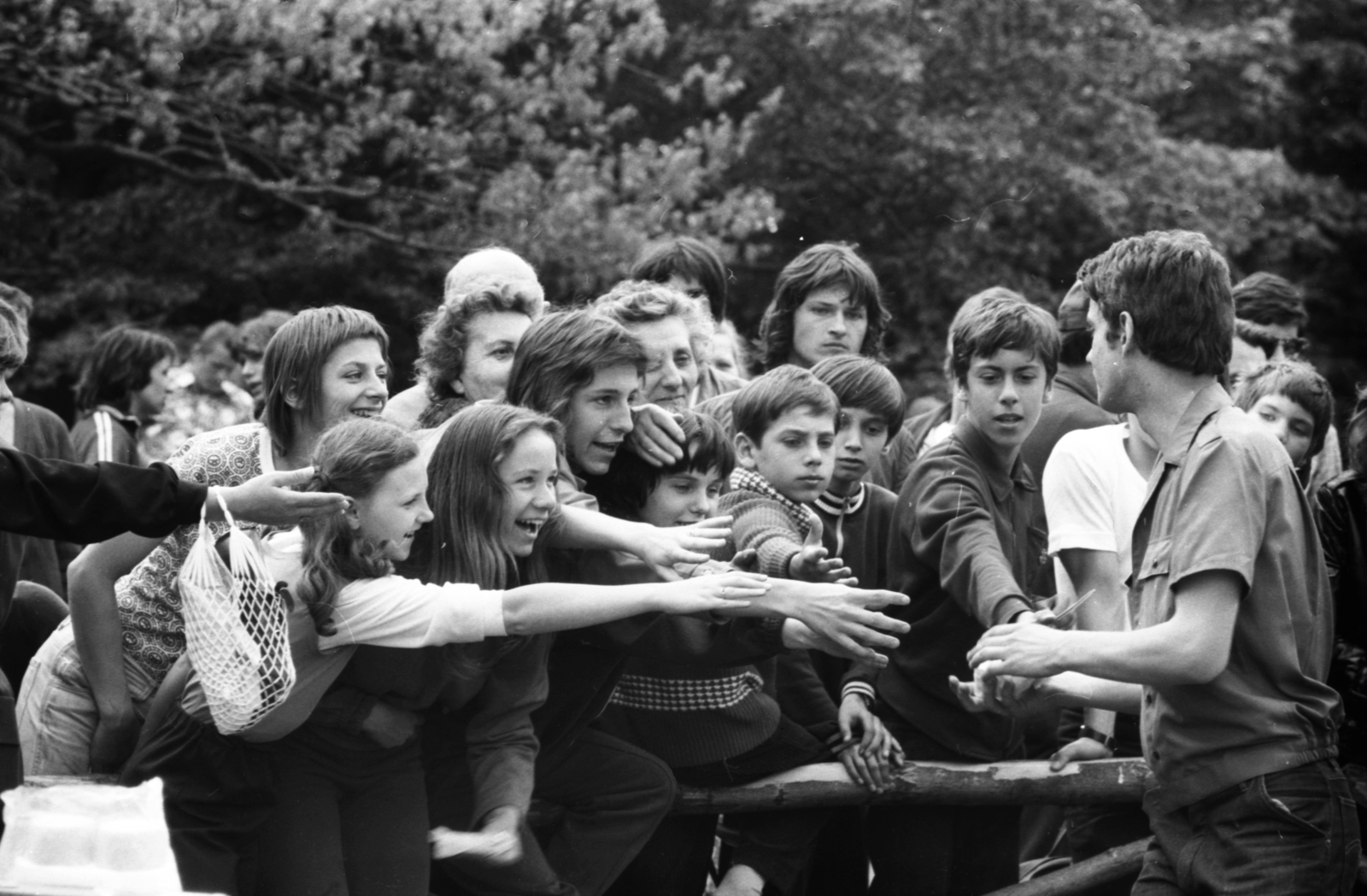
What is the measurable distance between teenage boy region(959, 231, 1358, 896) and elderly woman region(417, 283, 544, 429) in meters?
1.78

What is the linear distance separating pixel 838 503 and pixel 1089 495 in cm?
82

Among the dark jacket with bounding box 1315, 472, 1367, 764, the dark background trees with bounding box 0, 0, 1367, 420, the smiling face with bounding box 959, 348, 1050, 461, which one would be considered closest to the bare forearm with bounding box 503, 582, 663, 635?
the smiling face with bounding box 959, 348, 1050, 461

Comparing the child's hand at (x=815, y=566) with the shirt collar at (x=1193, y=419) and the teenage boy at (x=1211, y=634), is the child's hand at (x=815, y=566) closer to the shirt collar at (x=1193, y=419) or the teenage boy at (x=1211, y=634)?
the teenage boy at (x=1211, y=634)

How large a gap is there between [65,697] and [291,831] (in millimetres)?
761

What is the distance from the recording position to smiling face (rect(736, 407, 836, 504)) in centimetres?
506

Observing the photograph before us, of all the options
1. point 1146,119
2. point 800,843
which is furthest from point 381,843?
point 1146,119

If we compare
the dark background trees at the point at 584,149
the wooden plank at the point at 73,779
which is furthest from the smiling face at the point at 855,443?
the dark background trees at the point at 584,149

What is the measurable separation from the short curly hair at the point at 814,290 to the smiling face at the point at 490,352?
1.57m

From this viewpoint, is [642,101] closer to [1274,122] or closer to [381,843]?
[1274,122]

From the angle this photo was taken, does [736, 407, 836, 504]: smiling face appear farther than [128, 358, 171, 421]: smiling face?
No

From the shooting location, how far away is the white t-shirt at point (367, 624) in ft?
13.3

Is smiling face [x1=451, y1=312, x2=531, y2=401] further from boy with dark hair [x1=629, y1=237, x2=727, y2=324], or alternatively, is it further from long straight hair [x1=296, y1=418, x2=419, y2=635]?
boy with dark hair [x1=629, y1=237, x2=727, y2=324]

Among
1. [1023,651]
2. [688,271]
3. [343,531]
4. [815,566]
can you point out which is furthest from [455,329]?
[1023,651]

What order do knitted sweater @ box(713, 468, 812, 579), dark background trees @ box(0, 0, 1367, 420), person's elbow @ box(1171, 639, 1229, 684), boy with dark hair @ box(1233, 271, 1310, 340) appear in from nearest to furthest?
person's elbow @ box(1171, 639, 1229, 684) → knitted sweater @ box(713, 468, 812, 579) → boy with dark hair @ box(1233, 271, 1310, 340) → dark background trees @ box(0, 0, 1367, 420)
